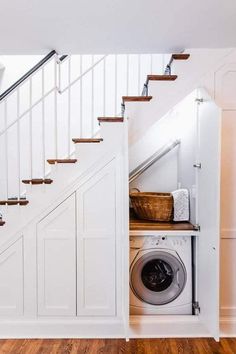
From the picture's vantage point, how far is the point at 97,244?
3.28 m

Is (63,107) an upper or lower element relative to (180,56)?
lower

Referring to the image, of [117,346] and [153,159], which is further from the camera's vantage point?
[153,159]

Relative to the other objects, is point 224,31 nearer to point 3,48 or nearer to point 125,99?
point 125,99

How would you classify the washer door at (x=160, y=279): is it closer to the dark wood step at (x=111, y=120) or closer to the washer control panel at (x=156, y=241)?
the washer control panel at (x=156, y=241)

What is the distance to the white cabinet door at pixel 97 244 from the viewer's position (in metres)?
3.26

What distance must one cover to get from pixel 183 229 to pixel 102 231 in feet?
2.55

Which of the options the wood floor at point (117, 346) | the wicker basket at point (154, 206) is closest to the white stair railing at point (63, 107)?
the wicker basket at point (154, 206)

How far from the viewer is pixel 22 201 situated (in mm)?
3225

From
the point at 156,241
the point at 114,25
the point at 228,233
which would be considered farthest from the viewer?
the point at 156,241

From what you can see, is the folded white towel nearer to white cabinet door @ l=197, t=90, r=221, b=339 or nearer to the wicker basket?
the wicker basket

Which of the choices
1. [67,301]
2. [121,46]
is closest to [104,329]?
[67,301]

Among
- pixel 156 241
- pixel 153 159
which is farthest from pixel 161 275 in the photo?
pixel 153 159

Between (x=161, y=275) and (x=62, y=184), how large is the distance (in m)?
1.31

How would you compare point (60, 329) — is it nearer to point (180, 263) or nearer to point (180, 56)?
point (180, 263)
